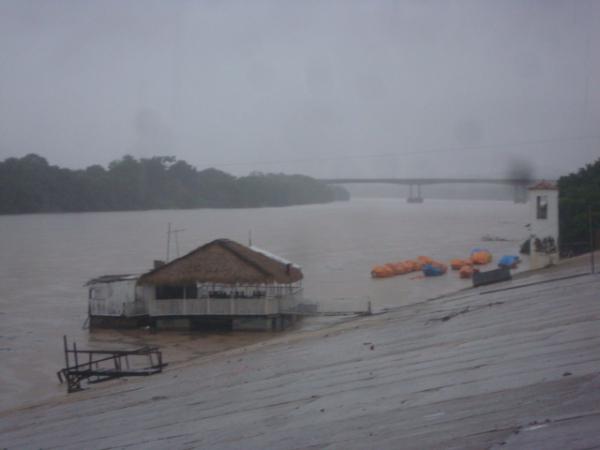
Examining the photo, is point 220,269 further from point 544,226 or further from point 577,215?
point 577,215

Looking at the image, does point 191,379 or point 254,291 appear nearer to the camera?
point 191,379

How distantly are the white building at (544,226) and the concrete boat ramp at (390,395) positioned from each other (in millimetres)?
15755

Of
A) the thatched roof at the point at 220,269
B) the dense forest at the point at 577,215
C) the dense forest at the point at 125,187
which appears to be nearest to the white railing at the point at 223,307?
the thatched roof at the point at 220,269

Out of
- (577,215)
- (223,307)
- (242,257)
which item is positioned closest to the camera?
(223,307)

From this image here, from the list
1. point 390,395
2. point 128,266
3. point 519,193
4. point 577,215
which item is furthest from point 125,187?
point 390,395

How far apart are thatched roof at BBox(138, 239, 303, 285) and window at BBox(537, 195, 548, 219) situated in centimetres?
1197

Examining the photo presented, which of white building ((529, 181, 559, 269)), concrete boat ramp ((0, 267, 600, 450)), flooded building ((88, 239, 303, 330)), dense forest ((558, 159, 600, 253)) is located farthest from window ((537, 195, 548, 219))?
concrete boat ramp ((0, 267, 600, 450))

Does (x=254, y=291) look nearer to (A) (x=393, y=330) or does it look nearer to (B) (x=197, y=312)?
(B) (x=197, y=312)

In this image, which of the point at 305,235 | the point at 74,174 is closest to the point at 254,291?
the point at 305,235

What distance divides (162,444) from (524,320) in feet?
20.1

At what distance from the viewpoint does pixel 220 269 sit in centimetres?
2383

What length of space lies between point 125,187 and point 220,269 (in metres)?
82.2

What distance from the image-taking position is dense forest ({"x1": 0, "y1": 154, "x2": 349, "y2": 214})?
3627 inches

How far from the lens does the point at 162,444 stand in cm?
754
